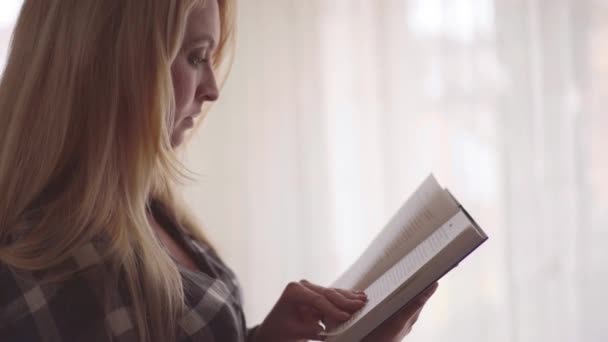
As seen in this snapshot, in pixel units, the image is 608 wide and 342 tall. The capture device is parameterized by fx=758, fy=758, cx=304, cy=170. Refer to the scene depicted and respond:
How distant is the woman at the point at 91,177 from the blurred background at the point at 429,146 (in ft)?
3.00

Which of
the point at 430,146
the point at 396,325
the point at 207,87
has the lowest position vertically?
the point at 396,325

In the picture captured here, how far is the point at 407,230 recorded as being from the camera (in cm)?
100

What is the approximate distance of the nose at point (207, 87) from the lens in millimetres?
1002

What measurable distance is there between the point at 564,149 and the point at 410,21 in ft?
1.55

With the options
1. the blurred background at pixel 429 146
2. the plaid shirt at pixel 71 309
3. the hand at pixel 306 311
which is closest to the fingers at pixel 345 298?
the hand at pixel 306 311

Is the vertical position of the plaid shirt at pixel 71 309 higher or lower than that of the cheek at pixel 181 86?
lower

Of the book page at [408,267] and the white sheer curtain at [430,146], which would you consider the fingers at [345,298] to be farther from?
the white sheer curtain at [430,146]

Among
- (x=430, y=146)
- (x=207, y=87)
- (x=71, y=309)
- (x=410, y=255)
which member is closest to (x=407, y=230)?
(x=410, y=255)

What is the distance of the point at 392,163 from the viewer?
188 cm

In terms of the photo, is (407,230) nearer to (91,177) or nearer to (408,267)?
(408,267)

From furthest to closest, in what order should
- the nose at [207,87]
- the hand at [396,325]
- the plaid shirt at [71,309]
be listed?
the nose at [207,87] < the hand at [396,325] < the plaid shirt at [71,309]

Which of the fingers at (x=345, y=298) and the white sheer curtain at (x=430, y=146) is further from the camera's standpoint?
the white sheer curtain at (x=430, y=146)

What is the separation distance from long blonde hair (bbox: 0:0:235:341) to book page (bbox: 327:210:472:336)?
22cm

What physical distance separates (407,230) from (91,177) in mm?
412
